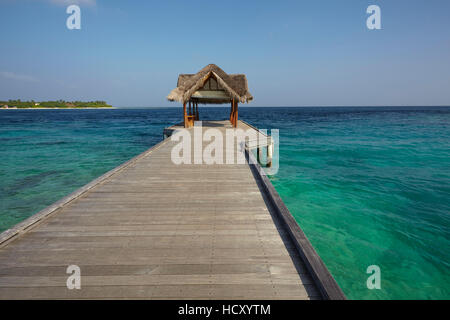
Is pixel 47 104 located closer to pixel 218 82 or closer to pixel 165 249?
pixel 218 82

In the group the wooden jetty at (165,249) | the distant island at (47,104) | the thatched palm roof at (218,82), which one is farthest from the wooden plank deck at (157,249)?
the distant island at (47,104)

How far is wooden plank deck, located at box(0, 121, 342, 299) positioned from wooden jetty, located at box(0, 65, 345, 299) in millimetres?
10

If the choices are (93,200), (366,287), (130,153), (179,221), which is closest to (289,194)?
(366,287)

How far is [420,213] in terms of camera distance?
6.63 meters

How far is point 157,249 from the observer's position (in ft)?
8.70

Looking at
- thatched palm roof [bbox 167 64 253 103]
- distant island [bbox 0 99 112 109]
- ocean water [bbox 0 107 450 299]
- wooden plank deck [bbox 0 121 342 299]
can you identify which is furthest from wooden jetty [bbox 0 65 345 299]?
distant island [bbox 0 99 112 109]

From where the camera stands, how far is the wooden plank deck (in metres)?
2.06

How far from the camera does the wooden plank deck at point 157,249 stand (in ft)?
6.77

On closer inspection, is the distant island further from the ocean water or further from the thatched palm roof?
the thatched palm roof

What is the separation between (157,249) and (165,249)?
10 cm

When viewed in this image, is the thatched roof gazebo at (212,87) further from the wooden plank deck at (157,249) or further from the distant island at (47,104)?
the distant island at (47,104)

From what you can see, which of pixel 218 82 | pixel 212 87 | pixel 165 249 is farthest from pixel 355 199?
pixel 212 87

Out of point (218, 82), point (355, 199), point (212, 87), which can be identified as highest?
point (212, 87)

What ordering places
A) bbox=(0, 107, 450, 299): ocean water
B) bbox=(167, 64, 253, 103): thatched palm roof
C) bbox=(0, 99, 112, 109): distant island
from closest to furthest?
1. bbox=(0, 107, 450, 299): ocean water
2. bbox=(167, 64, 253, 103): thatched palm roof
3. bbox=(0, 99, 112, 109): distant island
